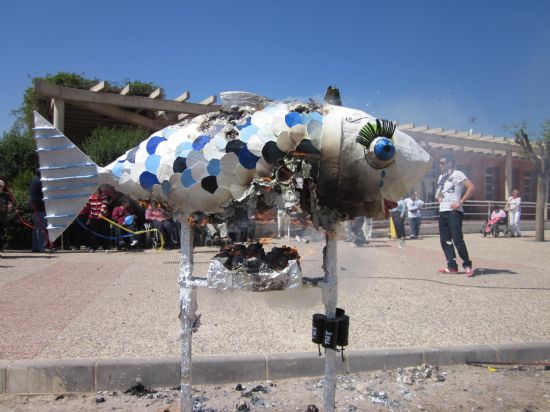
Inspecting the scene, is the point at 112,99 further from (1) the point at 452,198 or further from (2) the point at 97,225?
(1) the point at 452,198

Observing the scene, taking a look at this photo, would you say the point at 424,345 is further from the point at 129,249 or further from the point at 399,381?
the point at 129,249

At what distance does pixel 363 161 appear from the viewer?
2117 mm

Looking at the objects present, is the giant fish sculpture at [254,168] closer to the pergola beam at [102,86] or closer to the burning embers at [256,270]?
the burning embers at [256,270]

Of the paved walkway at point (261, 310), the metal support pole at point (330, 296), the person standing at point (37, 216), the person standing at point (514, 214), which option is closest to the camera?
the metal support pole at point (330, 296)

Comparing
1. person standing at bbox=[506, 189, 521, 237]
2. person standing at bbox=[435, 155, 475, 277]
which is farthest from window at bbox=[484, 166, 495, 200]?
person standing at bbox=[435, 155, 475, 277]

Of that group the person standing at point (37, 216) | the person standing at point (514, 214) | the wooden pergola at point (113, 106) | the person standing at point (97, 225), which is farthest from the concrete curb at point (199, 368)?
the person standing at point (514, 214)

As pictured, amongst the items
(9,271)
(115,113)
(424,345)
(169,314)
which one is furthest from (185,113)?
(424,345)

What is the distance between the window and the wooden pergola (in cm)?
1469

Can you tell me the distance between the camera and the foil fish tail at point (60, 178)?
2.40 m

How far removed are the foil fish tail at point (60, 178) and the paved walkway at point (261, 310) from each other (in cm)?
87

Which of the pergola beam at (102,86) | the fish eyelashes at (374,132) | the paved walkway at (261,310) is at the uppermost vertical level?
the pergola beam at (102,86)

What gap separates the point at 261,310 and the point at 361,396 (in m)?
2.06

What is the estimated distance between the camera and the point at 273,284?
2268 mm

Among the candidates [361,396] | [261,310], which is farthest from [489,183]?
[361,396]
